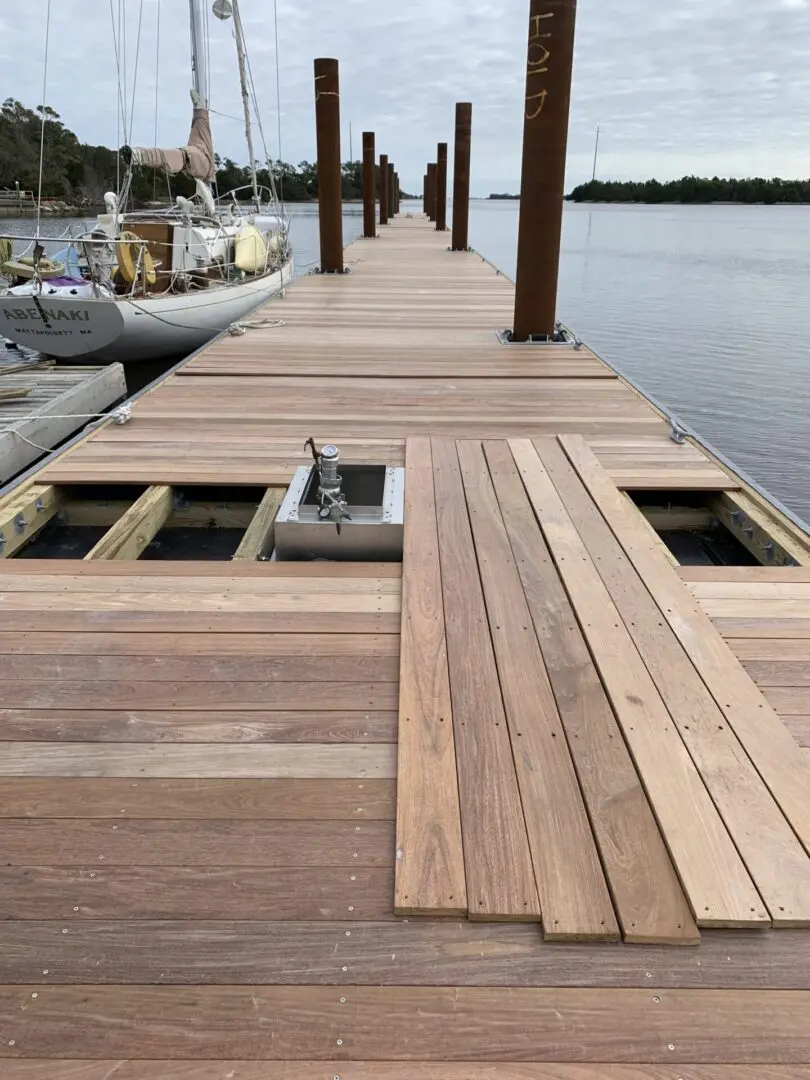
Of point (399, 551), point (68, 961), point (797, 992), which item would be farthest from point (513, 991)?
point (399, 551)

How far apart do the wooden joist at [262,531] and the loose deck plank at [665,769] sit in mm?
1196

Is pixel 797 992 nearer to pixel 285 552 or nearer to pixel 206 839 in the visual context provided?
pixel 206 839

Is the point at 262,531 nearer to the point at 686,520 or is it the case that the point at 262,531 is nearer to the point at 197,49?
the point at 686,520

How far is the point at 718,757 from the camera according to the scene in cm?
192

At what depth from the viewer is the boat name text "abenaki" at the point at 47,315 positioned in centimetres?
856

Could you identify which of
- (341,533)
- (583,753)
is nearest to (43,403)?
(341,533)

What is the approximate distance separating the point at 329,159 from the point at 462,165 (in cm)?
770

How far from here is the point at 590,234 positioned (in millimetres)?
45750

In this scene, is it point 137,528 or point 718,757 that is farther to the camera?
point 137,528

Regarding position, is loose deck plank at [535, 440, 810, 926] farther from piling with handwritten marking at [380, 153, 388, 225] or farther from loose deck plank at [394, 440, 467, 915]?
piling with handwritten marking at [380, 153, 388, 225]

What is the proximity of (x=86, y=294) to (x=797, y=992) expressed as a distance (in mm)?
10282

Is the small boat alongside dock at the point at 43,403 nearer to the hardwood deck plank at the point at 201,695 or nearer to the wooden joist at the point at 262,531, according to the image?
the wooden joist at the point at 262,531

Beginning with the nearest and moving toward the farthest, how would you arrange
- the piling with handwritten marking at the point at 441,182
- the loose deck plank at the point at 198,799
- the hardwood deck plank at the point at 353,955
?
Result: the hardwood deck plank at the point at 353,955 < the loose deck plank at the point at 198,799 < the piling with handwritten marking at the point at 441,182

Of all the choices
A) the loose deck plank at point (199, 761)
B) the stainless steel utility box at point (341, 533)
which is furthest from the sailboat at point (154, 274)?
the loose deck plank at point (199, 761)
